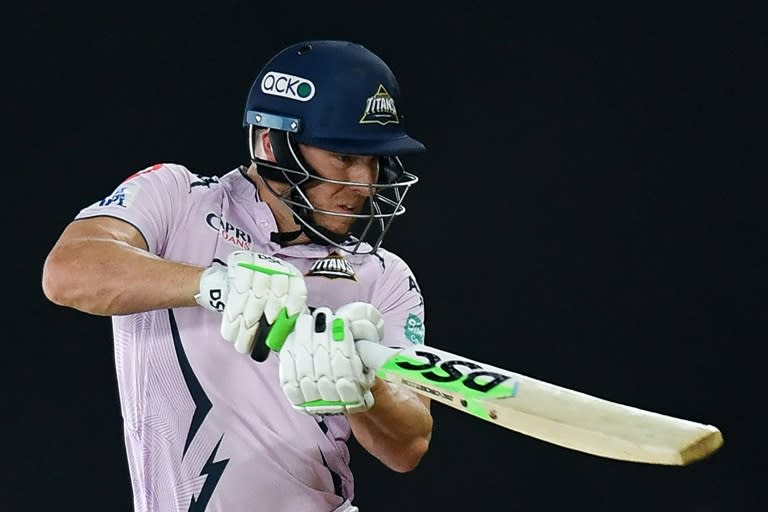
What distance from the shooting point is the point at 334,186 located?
2.21 metres

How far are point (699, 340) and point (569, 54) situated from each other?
0.74m

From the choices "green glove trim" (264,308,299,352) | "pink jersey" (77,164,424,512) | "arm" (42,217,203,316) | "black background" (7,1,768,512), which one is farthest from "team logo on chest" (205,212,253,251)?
"black background" (7,1,768,512)

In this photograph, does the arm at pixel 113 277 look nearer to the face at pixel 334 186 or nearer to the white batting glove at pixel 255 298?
the white batting glove at pixel 255 298

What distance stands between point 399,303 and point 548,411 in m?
0.74

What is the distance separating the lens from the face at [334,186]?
7.27ft

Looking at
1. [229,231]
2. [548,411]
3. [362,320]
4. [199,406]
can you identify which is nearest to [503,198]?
[229,231]

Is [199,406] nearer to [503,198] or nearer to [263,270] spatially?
[263,270]

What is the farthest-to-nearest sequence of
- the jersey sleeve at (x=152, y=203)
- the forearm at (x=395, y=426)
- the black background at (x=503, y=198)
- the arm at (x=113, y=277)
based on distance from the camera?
1. the black background at (x=503, y=198)
2. the forearm at (x=395, y=426)
3. the jersey sleeve at (x=152, y=203)
4. the arm at (x=113, y=277)

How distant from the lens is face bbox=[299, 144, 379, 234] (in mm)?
2217

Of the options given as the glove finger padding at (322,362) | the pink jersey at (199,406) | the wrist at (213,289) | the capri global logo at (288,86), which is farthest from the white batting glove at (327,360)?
the capri global logo at (288,86)

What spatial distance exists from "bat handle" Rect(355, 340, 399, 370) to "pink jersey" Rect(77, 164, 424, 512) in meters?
0.32

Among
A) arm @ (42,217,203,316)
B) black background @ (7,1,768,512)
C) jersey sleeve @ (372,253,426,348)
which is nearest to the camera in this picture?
arm @ (42,217,203,316)

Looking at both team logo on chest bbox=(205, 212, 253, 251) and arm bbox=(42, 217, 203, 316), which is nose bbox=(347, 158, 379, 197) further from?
→ arm bbox=(42, 217, 203, 316)

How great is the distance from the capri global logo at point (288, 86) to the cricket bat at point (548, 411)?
0.61m
